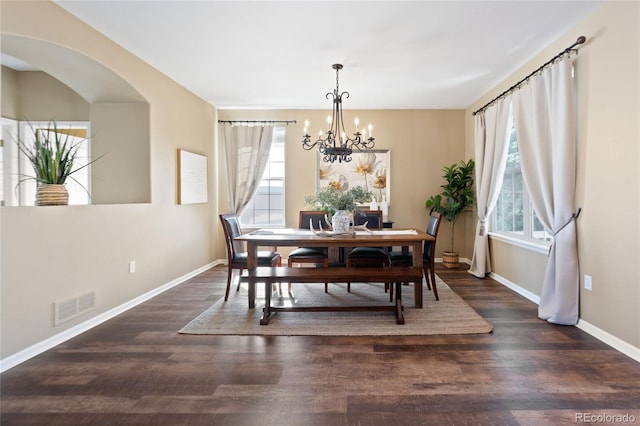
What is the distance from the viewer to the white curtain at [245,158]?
17.5ft

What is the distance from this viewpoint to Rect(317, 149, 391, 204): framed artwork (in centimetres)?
541

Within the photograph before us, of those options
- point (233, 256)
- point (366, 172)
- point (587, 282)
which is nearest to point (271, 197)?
point (366, 172)

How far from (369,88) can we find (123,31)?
290 centimetres

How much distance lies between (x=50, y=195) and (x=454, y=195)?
5089mm

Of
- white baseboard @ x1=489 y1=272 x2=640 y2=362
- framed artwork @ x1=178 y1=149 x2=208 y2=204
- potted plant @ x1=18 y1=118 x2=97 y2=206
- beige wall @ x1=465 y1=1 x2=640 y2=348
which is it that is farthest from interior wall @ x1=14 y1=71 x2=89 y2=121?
white baseboard @ x1=489 y1=272 x2=640 y2=362

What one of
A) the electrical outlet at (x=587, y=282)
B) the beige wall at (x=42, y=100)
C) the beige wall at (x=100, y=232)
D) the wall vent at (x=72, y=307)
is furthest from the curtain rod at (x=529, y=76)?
the beige wall at (x=42, y=100)

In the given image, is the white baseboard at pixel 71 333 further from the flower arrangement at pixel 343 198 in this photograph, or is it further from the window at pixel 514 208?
the window at pixel 514 208

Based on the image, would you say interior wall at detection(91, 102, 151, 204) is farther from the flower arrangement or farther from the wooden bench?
the flower arrangement

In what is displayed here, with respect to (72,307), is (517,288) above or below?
below

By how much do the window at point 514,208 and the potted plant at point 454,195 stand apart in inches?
25.3

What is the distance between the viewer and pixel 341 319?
2.94 m

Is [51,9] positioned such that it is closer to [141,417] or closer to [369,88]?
[141,417]

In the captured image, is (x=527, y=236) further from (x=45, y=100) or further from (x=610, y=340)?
(x=45, y=100)

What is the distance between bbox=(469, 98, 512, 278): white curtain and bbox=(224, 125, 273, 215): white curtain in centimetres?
330
